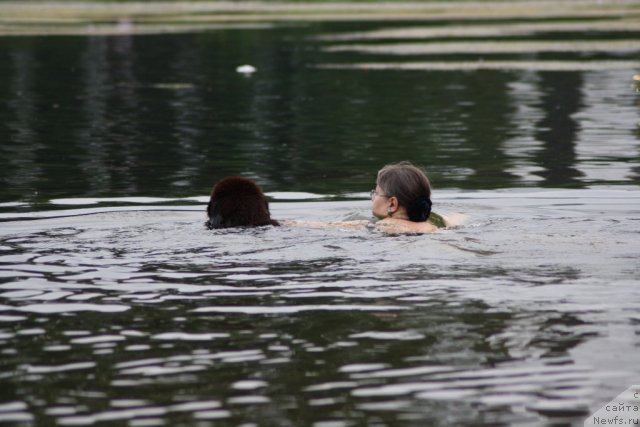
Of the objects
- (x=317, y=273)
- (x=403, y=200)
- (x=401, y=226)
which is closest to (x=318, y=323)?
(x=317, y=273)

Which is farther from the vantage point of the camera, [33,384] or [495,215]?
[495,215]

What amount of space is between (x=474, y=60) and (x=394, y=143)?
55.5 ft

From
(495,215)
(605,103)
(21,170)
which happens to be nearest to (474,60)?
A: (605,103)

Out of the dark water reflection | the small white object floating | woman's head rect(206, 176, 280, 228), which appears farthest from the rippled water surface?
the small white object floating

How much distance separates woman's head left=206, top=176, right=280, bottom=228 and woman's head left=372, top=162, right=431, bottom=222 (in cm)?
88

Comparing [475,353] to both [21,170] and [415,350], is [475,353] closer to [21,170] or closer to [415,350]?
[415,350]

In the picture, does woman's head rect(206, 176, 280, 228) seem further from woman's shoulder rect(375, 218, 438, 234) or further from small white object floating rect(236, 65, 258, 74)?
small white object floating rect(236, 65, 258, 74)

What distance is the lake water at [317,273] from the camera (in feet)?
20.5

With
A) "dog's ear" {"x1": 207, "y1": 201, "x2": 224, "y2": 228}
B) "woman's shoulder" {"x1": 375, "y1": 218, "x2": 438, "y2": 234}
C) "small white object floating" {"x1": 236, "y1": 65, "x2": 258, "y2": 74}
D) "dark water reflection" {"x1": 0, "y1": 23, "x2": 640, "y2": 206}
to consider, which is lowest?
"small white object floating" {"x1": 236, "y1": 65, "x2": 258, "y2": 74}

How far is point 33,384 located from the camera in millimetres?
6504

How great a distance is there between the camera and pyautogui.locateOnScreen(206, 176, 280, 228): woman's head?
1062cm

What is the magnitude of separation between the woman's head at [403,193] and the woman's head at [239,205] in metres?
0.88

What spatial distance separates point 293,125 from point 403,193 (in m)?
11.6

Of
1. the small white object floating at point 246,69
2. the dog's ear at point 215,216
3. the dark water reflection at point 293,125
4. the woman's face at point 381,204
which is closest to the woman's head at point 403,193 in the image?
the woman's face at point 381,204
